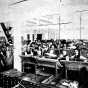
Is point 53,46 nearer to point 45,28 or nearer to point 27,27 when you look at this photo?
point 45,28

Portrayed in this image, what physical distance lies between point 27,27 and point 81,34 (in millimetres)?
1295

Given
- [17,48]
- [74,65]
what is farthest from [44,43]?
[17,48]

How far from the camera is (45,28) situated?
9.36 feet

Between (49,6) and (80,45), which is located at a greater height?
(49,6)

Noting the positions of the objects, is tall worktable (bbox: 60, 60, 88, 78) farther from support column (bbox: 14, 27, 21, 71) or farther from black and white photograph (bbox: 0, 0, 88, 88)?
support column (bbox: 14, 27, 21, 71)

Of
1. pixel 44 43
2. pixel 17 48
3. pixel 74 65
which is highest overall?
pixel 44 43

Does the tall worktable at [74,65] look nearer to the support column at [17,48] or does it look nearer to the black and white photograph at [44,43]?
the black and white photograph at [44,43]

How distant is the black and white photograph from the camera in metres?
2.46

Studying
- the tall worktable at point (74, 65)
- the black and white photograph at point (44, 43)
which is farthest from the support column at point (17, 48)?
the tall worktable at point (74, 65)

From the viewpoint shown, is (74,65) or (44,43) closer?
(74,65)

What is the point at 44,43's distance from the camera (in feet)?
9.37

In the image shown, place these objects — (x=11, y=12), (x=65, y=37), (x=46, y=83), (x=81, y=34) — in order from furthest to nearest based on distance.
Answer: (x=11, y=12)
(x=46, y=83)
(x=65, y=37)
(x=81, y=34)

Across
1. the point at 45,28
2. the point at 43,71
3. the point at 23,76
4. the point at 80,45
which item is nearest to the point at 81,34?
the point at 80,45

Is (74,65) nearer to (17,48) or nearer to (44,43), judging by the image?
(44,43)
